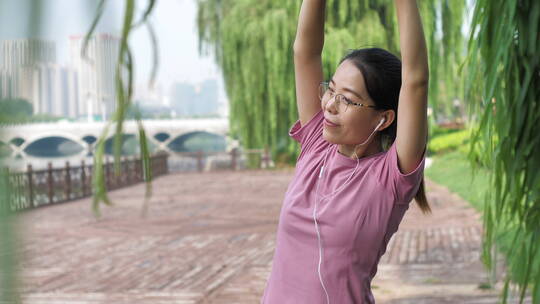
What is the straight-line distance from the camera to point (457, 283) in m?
4.10

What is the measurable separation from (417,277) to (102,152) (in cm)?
426

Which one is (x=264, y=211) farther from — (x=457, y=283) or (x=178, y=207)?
(x=457, y=283)

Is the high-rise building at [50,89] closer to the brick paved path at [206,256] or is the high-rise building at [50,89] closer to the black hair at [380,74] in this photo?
the black hair at [380,74]

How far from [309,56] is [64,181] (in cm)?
1074

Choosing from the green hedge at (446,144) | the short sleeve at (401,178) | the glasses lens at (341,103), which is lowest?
the green hedge at (446,144)

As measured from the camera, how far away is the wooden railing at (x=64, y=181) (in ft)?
0.93

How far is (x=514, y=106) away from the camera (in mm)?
1591

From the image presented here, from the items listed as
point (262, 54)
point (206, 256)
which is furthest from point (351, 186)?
point (262, 54)

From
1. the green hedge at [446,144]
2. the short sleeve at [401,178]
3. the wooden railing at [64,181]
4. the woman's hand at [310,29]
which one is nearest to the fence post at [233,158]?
the wooden railing at [64,181]

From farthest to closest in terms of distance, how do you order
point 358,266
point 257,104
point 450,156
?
point 450,156, point 257,104, point 358,266

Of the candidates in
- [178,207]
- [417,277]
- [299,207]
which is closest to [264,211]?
[178,207]

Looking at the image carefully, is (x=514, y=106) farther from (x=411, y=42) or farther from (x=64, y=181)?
(x=64, y=181)

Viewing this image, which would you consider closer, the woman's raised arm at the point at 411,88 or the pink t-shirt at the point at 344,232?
the woman's raised arm at the point at 411,88

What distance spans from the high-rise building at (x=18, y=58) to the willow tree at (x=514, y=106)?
1.33 meters
